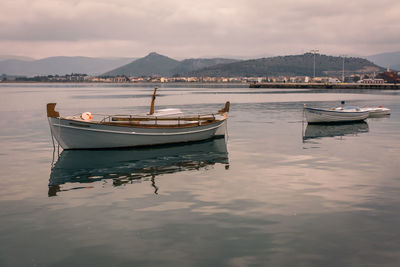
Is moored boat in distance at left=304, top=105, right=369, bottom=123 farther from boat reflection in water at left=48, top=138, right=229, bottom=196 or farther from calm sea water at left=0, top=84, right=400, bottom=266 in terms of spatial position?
boat reflection in water at left=48, top=138, right=229, bottom=196

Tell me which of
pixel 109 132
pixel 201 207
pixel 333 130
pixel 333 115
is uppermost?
pixel 109 132

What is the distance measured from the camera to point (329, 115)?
44.5m

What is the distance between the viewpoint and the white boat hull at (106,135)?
86.3ft

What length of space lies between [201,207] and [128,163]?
400 inches

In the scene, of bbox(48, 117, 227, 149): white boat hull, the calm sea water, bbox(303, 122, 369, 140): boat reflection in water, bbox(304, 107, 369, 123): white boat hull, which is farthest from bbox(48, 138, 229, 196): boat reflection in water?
bbox(304, 107, 369, 123): white boat hull

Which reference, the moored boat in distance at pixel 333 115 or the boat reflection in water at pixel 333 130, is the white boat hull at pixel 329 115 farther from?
the boat reflection in water at pixel 333 130

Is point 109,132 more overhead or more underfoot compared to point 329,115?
more overhead

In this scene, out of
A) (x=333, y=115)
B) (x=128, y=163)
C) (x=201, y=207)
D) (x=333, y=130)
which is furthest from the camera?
(x=333, y=115)

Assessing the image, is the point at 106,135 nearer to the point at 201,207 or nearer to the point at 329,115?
the point at 201,207

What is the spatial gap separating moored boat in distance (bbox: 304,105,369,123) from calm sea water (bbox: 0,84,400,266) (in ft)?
54.8

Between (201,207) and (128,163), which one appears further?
(128,163)

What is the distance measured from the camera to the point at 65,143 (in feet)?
88.7

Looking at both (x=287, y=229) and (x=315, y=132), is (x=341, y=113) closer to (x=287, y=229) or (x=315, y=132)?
(x=315, y=132)

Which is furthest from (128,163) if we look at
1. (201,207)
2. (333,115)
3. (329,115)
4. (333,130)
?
(333,115)
